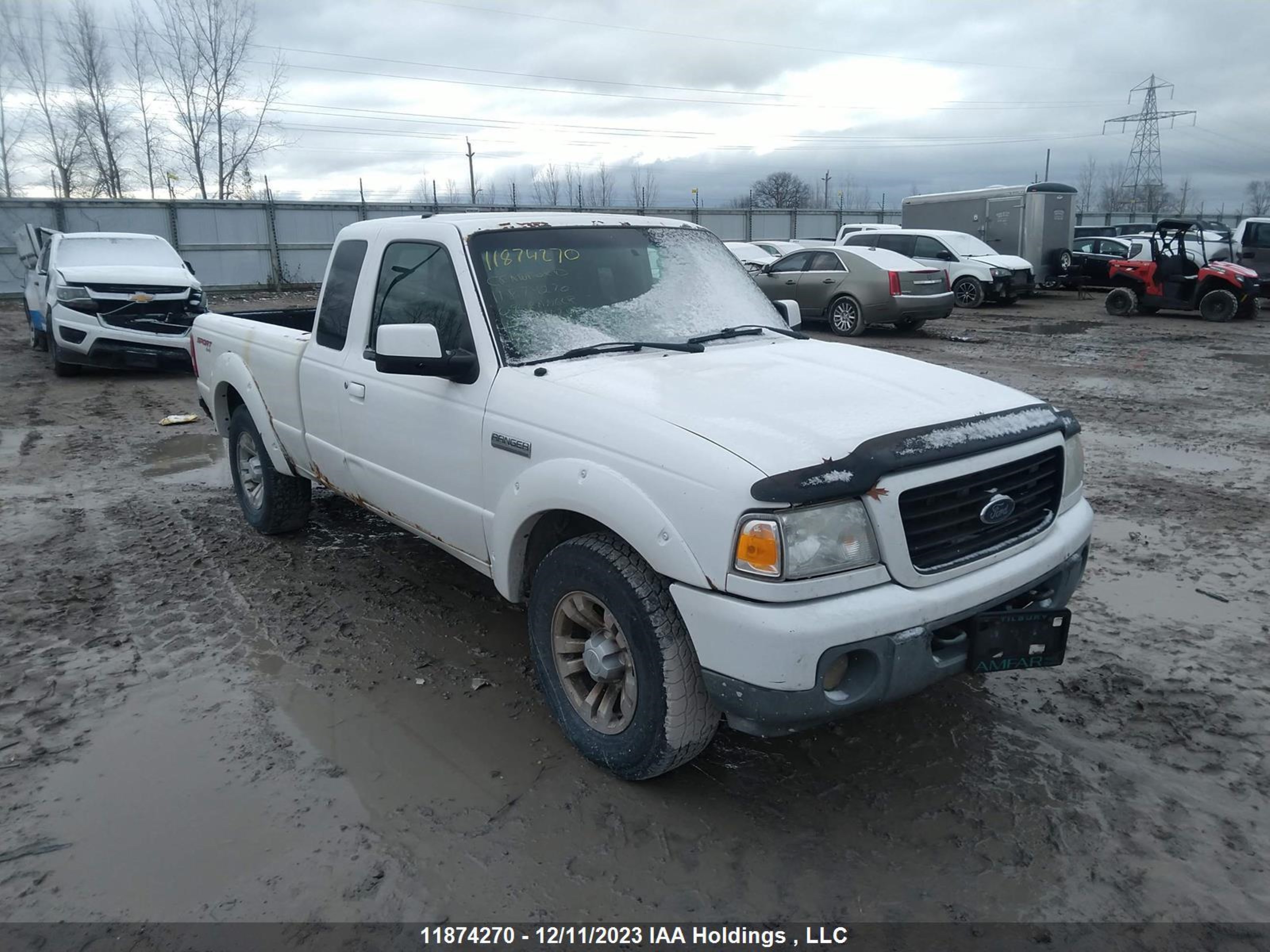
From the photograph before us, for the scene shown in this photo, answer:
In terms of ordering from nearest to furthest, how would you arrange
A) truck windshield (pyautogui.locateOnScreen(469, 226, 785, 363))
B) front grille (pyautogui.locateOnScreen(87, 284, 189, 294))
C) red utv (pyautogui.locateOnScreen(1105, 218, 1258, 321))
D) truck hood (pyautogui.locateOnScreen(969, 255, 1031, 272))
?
truck windshield (pyautogui.locateOnScreen(469, 226, 785, 363))
front grille (pyautogui.locateOnScreen(87, 284, 189, 294))
red utv (pyautogui.locateOnScreen(1105, 218, 1258, 321))
truck hood (pyautogui.locateOnScreen(969, 255, 1031, 272))

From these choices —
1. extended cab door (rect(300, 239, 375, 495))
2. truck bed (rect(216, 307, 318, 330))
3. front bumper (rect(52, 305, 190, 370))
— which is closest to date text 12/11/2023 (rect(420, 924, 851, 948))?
extended cab door (rect(300, 239, 375, 495))

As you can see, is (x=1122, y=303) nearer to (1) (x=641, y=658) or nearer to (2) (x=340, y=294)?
(2) (x=340, y=294)

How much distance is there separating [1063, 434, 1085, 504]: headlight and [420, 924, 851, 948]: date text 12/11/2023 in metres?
1.82

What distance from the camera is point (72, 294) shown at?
1159 centimetres

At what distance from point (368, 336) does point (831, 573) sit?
2.69 metres

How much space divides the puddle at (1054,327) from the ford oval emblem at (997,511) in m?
14.4

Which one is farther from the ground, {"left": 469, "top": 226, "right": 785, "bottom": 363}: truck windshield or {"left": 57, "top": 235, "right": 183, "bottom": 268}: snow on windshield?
{"left": 57, "top": 235, "right": 183, "bottom": 268}: snow on windshield

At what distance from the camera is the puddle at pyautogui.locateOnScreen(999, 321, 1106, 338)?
1645cm

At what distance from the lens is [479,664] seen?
404cm

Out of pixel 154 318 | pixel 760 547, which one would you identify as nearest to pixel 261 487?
pixel 760 547

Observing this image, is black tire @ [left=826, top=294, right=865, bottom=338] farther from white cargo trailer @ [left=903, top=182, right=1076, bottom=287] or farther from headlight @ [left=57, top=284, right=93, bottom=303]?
headlight @ [left=57, top=284, right=93, bottom=303]

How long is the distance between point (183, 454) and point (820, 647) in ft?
23.8

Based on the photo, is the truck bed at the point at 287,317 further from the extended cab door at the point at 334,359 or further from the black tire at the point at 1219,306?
the black tire at the point at 1219,306

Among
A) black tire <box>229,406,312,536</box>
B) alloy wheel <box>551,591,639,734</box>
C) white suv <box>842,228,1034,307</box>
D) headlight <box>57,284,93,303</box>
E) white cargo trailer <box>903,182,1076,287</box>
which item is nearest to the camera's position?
alloy wheel <box>551,591,639,734</box>
